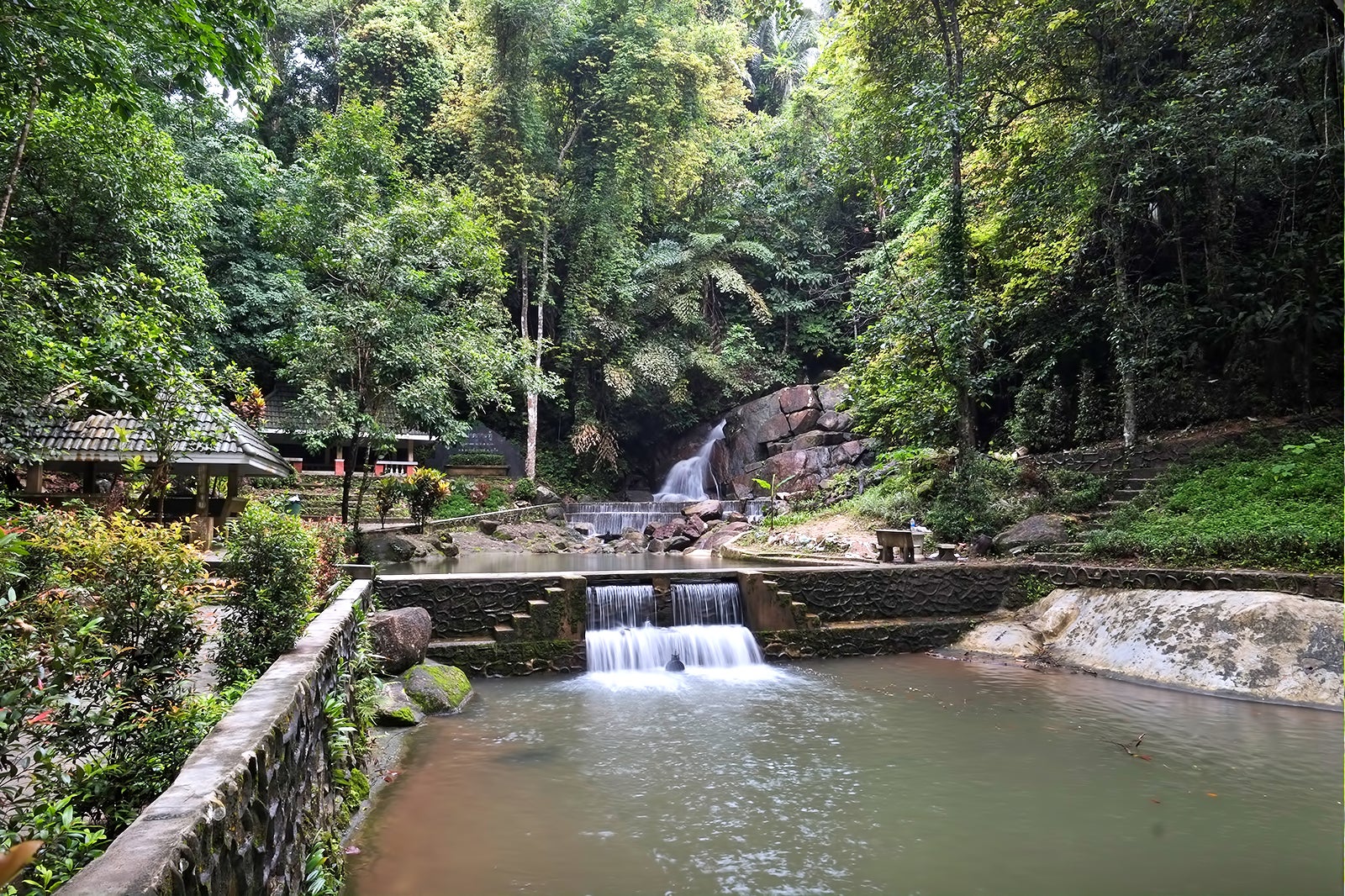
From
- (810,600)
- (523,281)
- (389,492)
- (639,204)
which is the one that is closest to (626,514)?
(389,492)

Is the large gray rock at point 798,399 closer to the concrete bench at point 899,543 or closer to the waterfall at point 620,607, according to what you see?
the concrete bench at point 899,543

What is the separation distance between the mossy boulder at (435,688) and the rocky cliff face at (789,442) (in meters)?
15.0

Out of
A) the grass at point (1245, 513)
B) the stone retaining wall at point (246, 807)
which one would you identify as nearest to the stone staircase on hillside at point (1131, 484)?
the grass at point (1245, 513)

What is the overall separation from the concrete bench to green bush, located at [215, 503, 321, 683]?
8.63 metres

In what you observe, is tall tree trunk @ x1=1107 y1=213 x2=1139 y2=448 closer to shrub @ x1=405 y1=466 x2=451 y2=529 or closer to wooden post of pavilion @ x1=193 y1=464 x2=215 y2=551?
shrub @ x1=405 y1=466 x2=451 y2=529

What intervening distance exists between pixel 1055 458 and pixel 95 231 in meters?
18.1

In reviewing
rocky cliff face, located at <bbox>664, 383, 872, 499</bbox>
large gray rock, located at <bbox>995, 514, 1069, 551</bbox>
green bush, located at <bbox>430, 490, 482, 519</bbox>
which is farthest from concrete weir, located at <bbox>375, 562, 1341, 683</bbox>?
green bush, located at <bbox>430, 490, 482, 519</bbox>

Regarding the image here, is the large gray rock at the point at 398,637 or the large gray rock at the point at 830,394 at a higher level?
the large gray rock at the point at 830,394

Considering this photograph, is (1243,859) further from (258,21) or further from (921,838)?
(258,21)

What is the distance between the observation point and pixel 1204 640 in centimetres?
789

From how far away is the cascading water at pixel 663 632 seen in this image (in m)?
9.11

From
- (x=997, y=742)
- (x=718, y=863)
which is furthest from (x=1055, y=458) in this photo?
(x=718, y=863)

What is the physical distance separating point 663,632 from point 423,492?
31.8ft

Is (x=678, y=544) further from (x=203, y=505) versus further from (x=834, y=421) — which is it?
(x=203, y=505)
